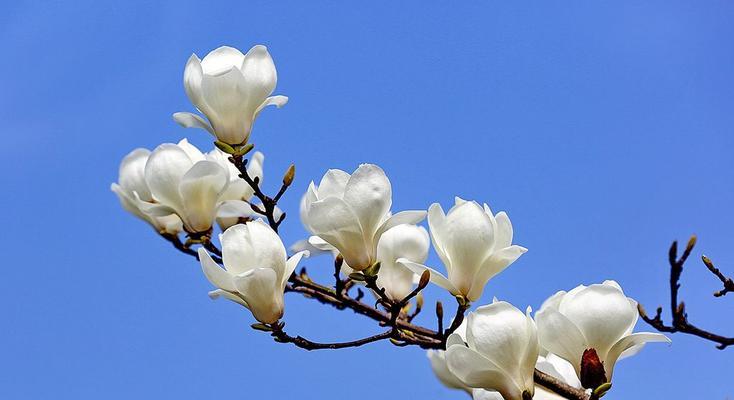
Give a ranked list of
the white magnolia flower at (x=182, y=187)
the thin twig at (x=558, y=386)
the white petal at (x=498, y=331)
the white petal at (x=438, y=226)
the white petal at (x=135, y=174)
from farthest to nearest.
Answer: the white petal at (x=135, y=174) → the white magnolia flower at (x=182, y=187) → the white petal at (x=438, y=226) → the thin twig at (x=558, y=386) → the white petal at (x=498, y=331)

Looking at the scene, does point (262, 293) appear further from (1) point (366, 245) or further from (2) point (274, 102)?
(2) point (274, 102)

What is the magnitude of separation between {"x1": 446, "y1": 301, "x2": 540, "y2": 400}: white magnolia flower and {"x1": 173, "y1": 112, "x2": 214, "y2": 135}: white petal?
70cm

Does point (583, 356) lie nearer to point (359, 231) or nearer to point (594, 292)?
point (594, 292)

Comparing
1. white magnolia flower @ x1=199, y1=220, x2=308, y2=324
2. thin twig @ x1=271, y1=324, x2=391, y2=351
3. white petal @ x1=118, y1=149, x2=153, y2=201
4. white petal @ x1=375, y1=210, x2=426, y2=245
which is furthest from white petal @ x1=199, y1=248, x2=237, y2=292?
white petal @ x1=118, y1=149, x2=153, y2=201

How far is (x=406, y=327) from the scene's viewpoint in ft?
5.08

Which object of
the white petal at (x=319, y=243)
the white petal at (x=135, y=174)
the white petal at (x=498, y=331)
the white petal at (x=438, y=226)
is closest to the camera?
the white petal at (x=498, y=331)

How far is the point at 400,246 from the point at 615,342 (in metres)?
0.55

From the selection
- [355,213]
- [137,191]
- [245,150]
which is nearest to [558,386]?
[355,213]

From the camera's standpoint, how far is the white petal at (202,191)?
1672 mm

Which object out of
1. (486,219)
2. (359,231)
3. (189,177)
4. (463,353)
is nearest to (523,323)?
(463,353)

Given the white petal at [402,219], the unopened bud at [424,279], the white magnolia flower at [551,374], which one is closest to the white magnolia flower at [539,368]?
the white magnolia flower at [551,374]

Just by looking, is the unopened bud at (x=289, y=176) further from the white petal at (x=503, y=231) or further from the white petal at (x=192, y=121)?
the white petal at (x=503, y=231)

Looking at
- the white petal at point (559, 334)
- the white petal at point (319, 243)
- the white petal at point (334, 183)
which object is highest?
the white petal at point (334, 183)

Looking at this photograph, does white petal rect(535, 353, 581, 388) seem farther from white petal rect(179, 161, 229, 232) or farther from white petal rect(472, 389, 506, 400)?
white petal rect(179, 161, 229, 232)
